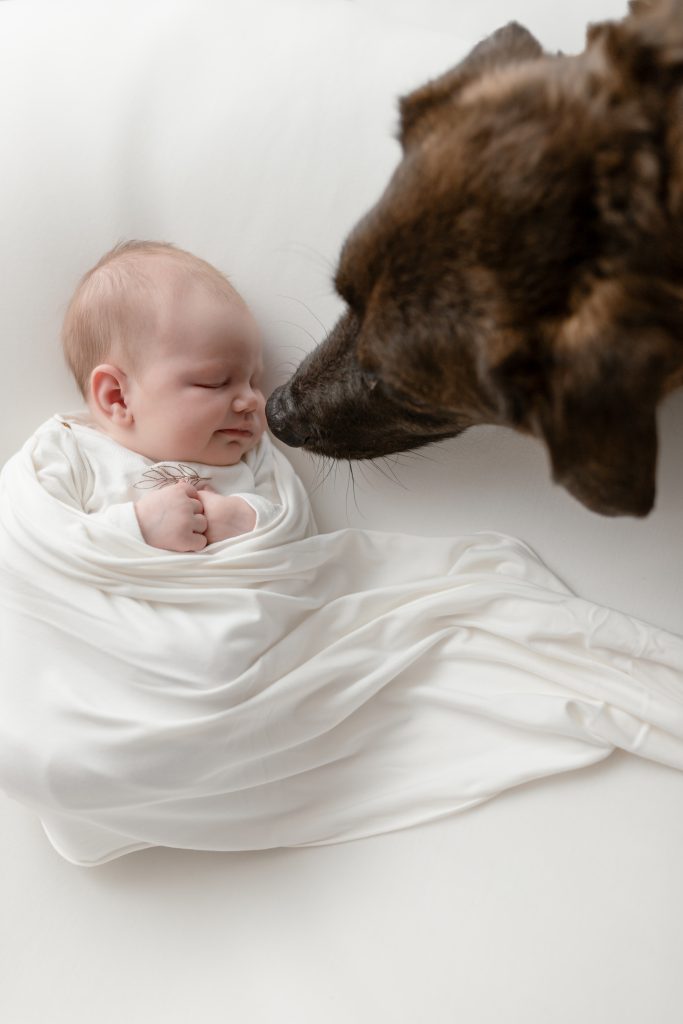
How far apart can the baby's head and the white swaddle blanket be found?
18 cm

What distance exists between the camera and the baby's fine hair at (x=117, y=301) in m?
1.90

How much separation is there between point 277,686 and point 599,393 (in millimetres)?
840

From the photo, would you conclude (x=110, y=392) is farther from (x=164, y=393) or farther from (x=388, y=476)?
(x=388, y=476)

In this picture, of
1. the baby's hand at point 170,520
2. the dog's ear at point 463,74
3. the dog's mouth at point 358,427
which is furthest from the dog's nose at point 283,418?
the dog's ear at point 463,74

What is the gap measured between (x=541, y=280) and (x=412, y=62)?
100cm

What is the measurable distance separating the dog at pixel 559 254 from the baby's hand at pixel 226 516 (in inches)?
21.9

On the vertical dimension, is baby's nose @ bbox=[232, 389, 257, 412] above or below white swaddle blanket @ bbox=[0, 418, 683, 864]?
above

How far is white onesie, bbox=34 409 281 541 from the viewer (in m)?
1.89

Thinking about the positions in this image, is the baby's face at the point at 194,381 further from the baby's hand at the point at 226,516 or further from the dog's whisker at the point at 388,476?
the dog's whisker at the point at 388,476

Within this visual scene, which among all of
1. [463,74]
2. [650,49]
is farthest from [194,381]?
[650,49]

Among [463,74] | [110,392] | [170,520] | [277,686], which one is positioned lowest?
[277,686]

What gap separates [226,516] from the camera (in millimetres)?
1912

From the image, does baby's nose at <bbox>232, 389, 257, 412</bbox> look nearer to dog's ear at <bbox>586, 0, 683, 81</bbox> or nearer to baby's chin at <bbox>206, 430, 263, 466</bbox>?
baby's chin at <bbox>206, 430, 263, 466</bbox>

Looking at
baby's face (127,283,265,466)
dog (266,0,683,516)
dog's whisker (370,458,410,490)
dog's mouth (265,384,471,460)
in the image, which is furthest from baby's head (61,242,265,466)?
dog (266,0,683,516)
